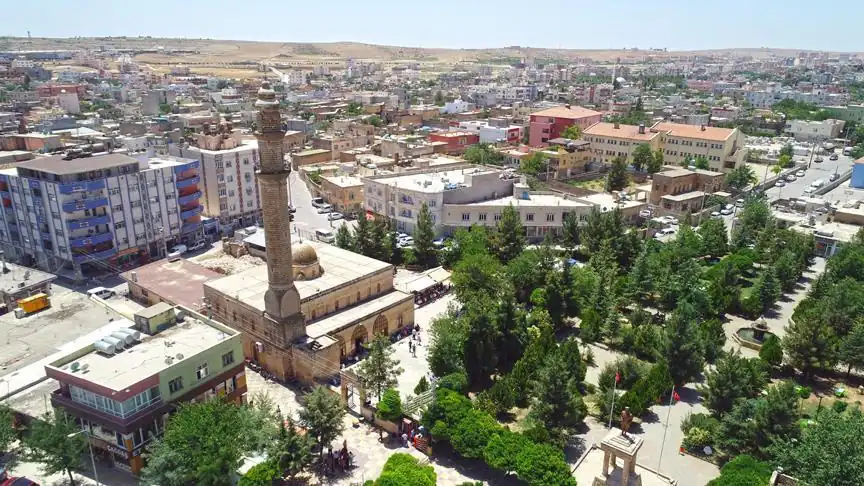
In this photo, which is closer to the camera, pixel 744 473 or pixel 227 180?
pixel 744 473

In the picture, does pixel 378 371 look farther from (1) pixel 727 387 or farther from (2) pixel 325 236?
(2) pixel 325 236

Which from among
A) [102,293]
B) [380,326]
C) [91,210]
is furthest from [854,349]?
[91,210]

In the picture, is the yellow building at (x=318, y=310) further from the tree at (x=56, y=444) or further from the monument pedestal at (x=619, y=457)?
the monument pedestal at (x=619, y=457)

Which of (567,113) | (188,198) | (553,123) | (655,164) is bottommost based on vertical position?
(655,164)

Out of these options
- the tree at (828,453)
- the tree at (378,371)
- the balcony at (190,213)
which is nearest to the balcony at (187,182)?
the balcony at (190,213)

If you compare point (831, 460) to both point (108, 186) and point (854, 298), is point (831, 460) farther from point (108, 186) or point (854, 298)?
point (108, 186)

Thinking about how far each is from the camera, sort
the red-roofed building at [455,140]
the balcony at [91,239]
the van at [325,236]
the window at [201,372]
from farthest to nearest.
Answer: the red-roofed building at [455,140], the van at [325,236], the balcony at [91,239], the window at [201,372]
